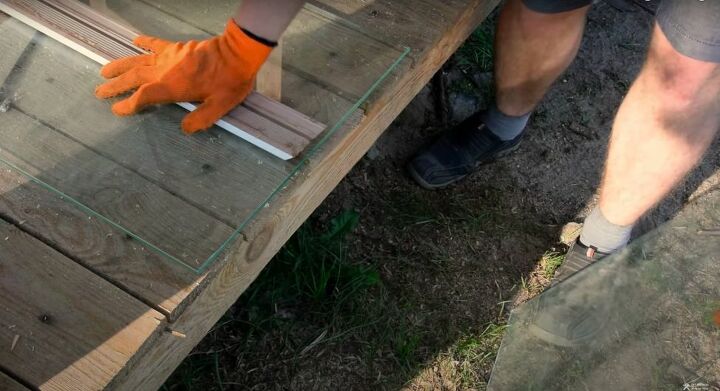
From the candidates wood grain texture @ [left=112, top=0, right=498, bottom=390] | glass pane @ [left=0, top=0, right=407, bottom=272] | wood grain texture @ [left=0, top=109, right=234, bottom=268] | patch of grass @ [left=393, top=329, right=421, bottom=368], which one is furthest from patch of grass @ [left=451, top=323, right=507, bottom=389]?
wood grain texture @ [left=0, top=109, right=234, bottom=268]

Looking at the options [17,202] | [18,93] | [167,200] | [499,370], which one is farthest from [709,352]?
[18,93]

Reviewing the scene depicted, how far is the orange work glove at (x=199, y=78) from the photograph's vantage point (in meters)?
1.71

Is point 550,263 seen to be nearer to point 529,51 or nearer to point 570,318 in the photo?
point 570,318

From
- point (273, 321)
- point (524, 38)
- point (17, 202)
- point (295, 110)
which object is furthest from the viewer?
point (524, 38)

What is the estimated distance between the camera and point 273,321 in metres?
2.15

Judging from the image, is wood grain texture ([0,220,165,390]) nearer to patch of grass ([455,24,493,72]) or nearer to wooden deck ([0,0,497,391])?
wooden deck ([0,0,497,391])

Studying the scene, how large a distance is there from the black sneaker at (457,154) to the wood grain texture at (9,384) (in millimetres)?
1507

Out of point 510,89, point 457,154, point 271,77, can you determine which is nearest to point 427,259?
point 457,154

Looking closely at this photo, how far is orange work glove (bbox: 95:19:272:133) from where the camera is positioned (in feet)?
5.61

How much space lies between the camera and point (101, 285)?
146 centimetres

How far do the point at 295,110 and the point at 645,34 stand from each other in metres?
2.02

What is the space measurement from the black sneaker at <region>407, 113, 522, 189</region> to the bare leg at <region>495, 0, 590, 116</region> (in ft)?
0.39

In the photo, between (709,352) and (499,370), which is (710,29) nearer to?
(709,352)

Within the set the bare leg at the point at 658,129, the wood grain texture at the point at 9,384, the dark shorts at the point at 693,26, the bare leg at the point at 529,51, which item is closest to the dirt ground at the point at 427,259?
the bare leg at the point at 529,51
